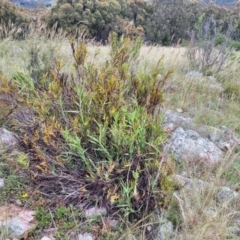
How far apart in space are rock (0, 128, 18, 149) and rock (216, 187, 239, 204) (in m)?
1.49

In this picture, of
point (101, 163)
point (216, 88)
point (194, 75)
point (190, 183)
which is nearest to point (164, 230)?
point (190, 183)

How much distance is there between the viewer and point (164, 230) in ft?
5.91

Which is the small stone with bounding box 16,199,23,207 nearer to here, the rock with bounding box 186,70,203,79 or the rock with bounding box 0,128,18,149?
the rock with bounding box 0,128,18,149

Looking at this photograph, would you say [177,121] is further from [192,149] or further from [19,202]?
[19,202]

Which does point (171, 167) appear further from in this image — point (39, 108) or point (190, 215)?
point (39, 108)

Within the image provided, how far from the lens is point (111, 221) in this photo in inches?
74.6

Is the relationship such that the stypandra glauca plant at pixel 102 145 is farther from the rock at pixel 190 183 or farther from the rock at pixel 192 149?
the rock at pixel 192 149

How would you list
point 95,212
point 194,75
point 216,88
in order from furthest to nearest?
point 194,75 < point 216,88 < point 95,212

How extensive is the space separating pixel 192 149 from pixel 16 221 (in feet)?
4.58

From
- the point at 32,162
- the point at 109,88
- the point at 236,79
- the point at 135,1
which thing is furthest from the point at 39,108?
the point at 135,1

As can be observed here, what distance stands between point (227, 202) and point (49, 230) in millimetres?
1058

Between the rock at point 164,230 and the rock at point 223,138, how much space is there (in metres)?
1.10

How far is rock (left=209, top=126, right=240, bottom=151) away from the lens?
271cm

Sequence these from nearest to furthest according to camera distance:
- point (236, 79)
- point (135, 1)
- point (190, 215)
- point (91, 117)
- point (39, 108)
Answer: point (190, 215) < point (91, 117) < point (39, 108) < point (236, 79) < point (135, 1)
